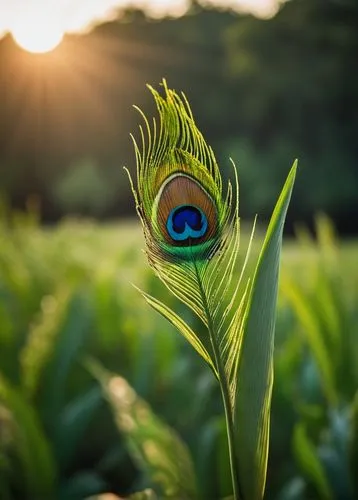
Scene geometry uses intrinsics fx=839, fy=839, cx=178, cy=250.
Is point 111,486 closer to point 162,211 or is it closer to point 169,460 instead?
point 169,460

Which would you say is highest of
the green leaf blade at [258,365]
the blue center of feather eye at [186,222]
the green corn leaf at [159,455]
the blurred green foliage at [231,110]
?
the blurred green foliage at [231,110]

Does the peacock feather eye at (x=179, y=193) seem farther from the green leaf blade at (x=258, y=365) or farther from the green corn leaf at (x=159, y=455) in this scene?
the green corn leaf at (x=159, y=455)

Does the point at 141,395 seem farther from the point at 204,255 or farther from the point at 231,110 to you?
the point at 231,110

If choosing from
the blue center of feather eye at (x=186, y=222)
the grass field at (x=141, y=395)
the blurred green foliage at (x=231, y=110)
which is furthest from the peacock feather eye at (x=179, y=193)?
the blurred green foliage at (x=231, y=110)

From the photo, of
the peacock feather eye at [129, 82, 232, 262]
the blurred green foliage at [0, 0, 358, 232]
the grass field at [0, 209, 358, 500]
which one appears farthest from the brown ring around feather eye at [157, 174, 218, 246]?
the blurred green foliage at [0, 0, 358, 232]

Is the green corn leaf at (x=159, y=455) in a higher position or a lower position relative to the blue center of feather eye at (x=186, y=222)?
lower

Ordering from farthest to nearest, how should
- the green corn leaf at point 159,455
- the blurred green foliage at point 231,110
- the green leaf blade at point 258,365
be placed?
the blurred green foliage at point 231,110, the green corn leaf at point 159,455, the green leaf blade at point 258,365

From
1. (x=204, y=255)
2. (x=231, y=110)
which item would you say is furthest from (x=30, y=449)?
(x=231, y=110)

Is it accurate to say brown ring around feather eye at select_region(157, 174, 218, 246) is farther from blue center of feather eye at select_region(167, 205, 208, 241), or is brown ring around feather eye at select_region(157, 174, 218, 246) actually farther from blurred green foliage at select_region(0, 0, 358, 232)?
blurred green foliage at select_region(0, 0, 358, 232)
